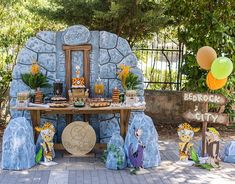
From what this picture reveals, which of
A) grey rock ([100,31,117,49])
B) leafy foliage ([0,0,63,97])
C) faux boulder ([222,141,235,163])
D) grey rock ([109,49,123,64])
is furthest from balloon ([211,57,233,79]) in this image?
leafy foliage ([0,0,63,97])

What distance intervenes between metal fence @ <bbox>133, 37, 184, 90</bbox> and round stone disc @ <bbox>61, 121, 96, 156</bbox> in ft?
12.4

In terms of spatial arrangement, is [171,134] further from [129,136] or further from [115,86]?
[129,136]

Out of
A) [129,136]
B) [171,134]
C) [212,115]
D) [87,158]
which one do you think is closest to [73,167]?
[87,158]

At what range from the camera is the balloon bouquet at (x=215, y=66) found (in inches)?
255

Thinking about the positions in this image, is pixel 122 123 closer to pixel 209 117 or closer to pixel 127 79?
pixel 127 79

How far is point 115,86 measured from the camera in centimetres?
771

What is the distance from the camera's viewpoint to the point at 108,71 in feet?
25.2

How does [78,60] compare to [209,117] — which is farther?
[78,60]

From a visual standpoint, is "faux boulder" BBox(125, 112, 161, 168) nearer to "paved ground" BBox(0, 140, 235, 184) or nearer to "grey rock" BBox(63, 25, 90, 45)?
"paved ground" BBox(0, 140, 235, 184)

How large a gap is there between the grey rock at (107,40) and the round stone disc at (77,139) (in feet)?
5.36

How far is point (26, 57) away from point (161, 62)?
4321 millimetres

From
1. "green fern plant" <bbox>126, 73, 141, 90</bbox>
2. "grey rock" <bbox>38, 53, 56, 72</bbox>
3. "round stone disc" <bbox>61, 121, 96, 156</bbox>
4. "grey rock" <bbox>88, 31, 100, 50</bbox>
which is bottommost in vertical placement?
"round stone disc" <bbox>61, 121, 96, 156</bbox>

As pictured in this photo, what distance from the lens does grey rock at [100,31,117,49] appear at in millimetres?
7691

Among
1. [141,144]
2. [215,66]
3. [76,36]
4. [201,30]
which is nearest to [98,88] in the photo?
[76,36]
